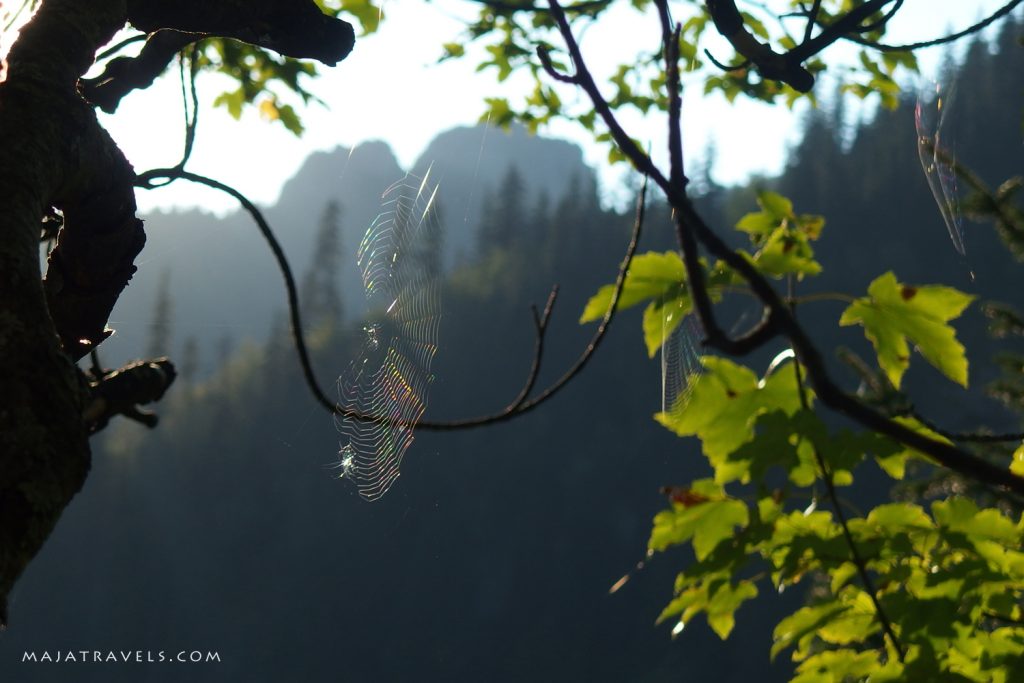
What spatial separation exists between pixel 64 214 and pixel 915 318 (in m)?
1.81

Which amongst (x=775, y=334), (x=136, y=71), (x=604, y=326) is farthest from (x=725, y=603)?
(x=136, y=71)

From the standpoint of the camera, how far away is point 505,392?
72.6 m

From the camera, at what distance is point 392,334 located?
162 inches

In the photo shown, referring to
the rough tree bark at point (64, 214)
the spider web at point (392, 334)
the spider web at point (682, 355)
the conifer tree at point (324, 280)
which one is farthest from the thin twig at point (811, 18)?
the conifer tree at point (324, 280)

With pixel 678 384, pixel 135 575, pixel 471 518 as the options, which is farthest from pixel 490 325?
pixel 678 384

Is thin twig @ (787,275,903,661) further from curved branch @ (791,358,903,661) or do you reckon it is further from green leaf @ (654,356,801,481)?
green leaf @ (654,356,801,481)

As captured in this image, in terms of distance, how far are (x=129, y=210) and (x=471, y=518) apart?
88543 millimetres

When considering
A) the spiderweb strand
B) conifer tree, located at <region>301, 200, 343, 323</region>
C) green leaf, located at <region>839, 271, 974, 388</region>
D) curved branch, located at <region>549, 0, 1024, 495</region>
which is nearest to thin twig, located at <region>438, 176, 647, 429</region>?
curved branch, located at <region>549, 0, 1024, 495</region>

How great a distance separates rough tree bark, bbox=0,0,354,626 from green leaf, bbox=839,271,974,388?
1.35m

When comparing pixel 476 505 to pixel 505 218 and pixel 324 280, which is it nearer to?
pixel 324 280

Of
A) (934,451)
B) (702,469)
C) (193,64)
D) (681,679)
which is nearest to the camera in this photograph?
(934,451)

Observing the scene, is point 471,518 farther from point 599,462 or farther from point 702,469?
point 702,469

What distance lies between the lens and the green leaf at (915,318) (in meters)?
1.96

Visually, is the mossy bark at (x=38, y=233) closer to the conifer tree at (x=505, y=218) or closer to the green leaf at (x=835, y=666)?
the green leaf at (x=835, y=666)
